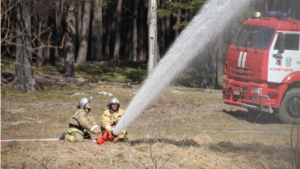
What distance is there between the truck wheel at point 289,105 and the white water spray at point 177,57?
386 centimetres

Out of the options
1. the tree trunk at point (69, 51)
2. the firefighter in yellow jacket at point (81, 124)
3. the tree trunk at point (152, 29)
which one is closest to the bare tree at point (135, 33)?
the tree trunk at point (69, 51)

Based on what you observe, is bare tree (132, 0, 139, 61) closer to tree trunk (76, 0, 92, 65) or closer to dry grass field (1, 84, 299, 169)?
tree trunk (76, 0, 92, 65)

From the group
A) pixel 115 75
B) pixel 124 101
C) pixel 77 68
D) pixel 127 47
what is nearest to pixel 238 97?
pixel 124 101

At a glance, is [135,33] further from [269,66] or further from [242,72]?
[269,66]

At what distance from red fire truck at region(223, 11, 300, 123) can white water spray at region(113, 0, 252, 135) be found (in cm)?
270

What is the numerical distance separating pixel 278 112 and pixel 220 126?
1749mm

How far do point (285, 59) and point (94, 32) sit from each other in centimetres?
2373

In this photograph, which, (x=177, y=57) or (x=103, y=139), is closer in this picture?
(x=103, y=139)

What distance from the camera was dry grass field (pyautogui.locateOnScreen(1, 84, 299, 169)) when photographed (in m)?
9.98

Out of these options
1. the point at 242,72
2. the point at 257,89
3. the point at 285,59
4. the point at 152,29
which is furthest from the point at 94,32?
the point at 285,59

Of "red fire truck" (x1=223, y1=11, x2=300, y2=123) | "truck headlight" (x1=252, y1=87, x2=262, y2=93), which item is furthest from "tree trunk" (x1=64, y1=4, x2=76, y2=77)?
"truck headlight" (x1=252, y1=87, x2=262, y2=93)

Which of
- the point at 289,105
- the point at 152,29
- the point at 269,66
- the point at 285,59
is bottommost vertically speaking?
the point at 289,105

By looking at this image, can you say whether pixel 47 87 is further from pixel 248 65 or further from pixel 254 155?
pixel 254 155

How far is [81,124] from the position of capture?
37.7ft
